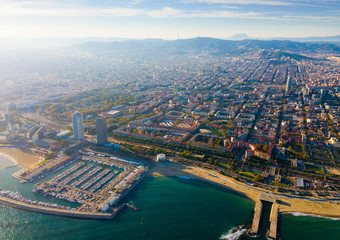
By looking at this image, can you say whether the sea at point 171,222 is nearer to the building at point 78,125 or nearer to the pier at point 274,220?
the pier at point 274,220

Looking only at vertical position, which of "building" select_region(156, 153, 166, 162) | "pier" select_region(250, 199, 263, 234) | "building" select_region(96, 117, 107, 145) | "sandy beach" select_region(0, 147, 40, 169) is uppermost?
A: "building" select_region(96, 117, 107, 145)

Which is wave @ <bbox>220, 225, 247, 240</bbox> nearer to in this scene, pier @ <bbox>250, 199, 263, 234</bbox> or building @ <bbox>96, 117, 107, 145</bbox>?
pier @ <bbox>250, 199, 263, 234</bbox>

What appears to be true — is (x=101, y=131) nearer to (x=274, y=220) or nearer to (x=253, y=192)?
(x=253, y=192)

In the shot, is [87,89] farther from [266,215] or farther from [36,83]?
[266,215]

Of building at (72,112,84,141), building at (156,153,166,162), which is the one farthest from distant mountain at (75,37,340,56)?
building at (156,153,166,162)

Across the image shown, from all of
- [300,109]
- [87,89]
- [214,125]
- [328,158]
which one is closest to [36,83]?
[87,89]

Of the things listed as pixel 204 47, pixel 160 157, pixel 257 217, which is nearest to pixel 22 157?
pixel 160 157
